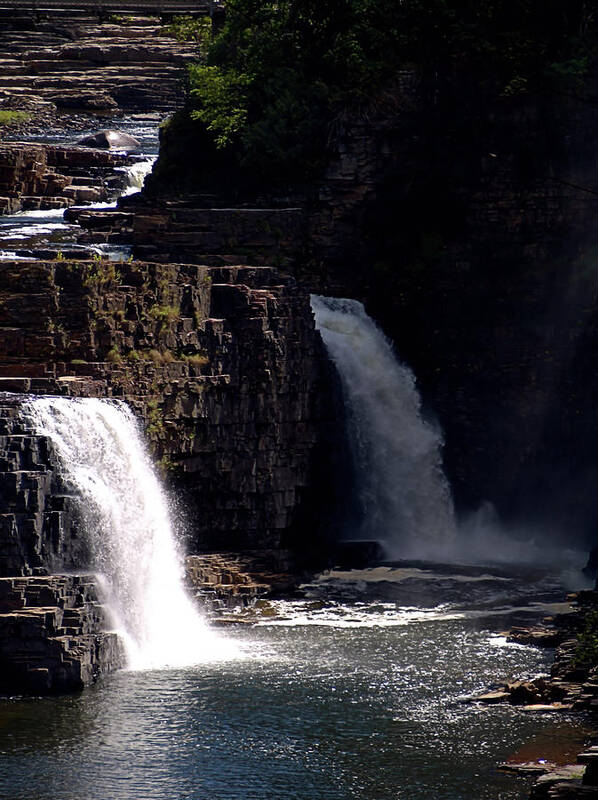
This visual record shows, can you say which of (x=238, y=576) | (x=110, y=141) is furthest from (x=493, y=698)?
(x=110, y=141)

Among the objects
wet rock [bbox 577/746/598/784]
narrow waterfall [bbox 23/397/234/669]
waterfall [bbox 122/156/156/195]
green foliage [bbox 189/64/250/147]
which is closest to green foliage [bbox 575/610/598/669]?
narrow waterfall [bbox 23/397/234/669]

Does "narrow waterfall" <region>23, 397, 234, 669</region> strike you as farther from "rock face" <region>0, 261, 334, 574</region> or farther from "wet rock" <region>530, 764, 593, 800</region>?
"wet rock" <region>530, 764, 593, 800</region>

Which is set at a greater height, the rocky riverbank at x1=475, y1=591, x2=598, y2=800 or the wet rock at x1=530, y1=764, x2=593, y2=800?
the wet rock at x1=530, y1=764, x2=593, y2=800

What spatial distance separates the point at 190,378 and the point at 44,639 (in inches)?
496

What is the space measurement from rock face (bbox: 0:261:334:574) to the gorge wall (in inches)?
261

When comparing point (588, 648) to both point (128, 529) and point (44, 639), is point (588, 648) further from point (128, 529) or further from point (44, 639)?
point (44, 639)

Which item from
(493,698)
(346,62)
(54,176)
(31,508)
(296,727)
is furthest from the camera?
(54,176)

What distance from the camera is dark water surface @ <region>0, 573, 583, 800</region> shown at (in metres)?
32.0

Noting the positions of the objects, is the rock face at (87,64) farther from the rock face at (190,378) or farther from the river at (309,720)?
the river at (309,720)

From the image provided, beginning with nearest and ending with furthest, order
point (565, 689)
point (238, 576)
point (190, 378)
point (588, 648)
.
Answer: point (565, 689)
point (588, 648)
point (190, 378)
point (238, 576)

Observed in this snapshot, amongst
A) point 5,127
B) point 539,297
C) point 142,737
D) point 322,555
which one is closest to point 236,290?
point 322,555

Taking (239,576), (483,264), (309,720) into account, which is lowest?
(239,576)

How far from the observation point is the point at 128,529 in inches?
1753

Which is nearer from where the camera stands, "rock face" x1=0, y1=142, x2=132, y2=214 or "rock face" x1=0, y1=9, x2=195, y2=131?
"rock face" x1=0, y1=142, x2=132, y2=214
